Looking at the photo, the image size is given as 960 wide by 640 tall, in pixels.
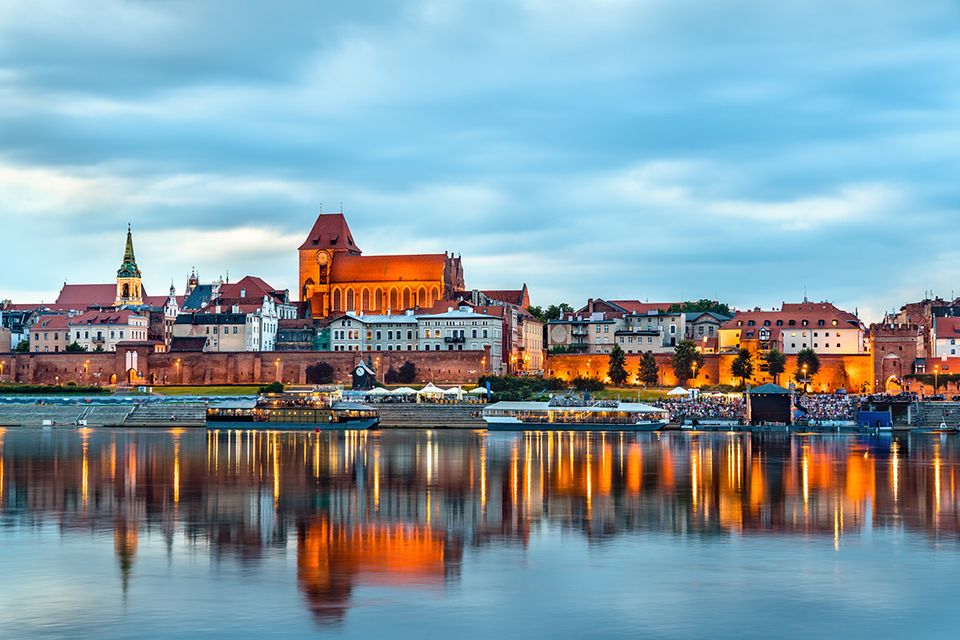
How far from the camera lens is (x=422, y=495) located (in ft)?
105

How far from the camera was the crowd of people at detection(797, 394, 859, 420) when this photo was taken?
75.8 m

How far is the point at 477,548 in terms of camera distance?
77.0 ft

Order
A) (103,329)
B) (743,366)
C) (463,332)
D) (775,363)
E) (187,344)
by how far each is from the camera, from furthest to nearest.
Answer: (103,329), (463,332), (187,344), (743,366), (775,363)

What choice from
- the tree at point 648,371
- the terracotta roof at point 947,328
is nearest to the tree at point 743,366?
the tree at point 648,371

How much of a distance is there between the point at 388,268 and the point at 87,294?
3708 centimetres

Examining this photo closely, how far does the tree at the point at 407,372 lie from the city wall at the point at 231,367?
327 mm

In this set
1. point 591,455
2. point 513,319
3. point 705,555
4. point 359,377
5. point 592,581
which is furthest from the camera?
point 513,319

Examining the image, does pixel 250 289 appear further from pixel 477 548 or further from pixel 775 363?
pixel 477 548

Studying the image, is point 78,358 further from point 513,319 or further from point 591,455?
point 591,455

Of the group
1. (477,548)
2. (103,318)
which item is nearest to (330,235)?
(103,318)

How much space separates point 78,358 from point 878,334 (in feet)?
195

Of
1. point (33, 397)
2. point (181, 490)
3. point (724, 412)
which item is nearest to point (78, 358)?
point (33, 397)

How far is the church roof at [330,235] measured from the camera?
118312mm

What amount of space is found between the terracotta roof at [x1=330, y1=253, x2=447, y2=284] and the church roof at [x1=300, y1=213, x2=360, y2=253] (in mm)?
2402
